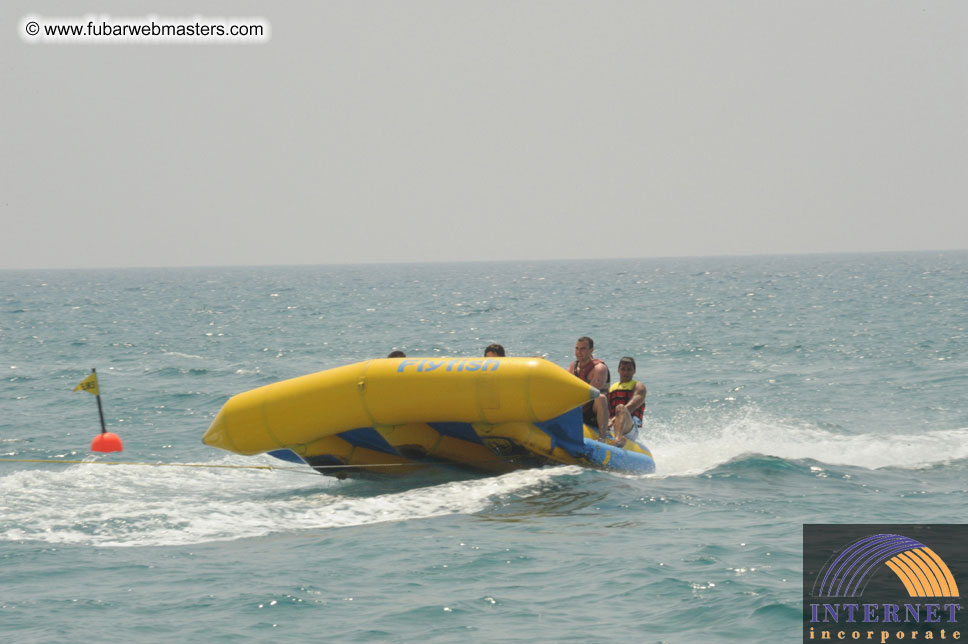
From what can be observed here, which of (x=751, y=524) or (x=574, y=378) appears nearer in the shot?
(x=751, y=524)

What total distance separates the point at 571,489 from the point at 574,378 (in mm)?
895

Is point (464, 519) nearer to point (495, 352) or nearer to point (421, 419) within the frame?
point (421, 419)

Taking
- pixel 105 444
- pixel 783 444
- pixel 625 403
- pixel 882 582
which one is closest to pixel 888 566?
pixel 882 582

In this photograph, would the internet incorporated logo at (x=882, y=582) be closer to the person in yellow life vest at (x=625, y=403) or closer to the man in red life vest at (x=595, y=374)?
the man in red life vest at (x=595, y=374)

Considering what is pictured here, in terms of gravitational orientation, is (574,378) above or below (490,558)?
above

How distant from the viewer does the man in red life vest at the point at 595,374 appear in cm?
879

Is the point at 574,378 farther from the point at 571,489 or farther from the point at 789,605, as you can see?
the point at 789,605

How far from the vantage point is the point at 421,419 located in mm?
7984

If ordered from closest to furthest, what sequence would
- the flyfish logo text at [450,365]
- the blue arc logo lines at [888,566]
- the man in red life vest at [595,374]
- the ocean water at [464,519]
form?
the ocean water at [464,519] → the blue arc logo lines at [888,566] → the flyfish logo text at [450,365] → the man in red life vest at [595,374]

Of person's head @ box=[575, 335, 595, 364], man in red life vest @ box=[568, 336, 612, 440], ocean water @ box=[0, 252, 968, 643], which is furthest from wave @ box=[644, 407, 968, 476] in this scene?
person's head @ box=[575, 335, 595, 364]

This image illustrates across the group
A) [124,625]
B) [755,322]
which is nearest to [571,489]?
[124,625]

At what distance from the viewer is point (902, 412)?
42.7 feet

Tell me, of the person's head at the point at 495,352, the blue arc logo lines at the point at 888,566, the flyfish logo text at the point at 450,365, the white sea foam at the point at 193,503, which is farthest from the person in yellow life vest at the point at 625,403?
the blue arc logo lines at the point at 888,566

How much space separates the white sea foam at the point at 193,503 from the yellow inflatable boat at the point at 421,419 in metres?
0.26
